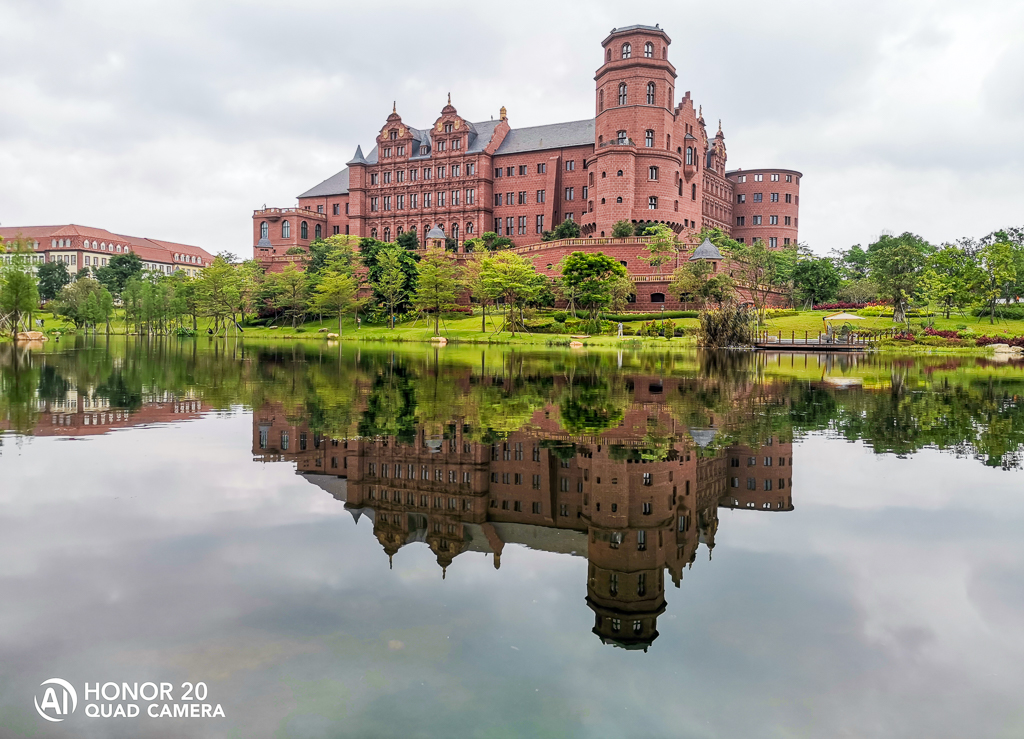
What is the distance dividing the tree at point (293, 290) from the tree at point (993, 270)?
65.8 metres

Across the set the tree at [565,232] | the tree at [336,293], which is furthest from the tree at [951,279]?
the tree at [336,293]

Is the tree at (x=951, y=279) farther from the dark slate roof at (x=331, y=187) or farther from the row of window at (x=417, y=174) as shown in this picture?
the dark slate roof at (x=331, y=187)

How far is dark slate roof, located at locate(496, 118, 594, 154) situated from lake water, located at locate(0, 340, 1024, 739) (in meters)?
78.8

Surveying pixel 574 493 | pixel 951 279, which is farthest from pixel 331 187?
pixel 574 493

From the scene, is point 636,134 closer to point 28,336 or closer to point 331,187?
point 331,187

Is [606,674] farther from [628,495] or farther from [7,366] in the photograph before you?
[7,366]

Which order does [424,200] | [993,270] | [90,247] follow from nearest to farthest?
[993,270] → [424,200] → [90,247]

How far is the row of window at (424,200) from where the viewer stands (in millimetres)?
91938

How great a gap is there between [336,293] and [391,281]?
5.80 meters

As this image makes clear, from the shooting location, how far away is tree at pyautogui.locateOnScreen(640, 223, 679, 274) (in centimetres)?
6812

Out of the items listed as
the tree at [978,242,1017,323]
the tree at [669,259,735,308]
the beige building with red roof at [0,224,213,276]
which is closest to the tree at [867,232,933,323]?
the tree at [978,242,1017,323]

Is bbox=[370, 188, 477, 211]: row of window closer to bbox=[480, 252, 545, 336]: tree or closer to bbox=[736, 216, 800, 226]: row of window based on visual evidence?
bbox=[480, 252, 545, 336]: tree

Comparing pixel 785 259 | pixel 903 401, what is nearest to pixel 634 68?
pixel 785 259

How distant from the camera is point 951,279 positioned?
62.1 metres
